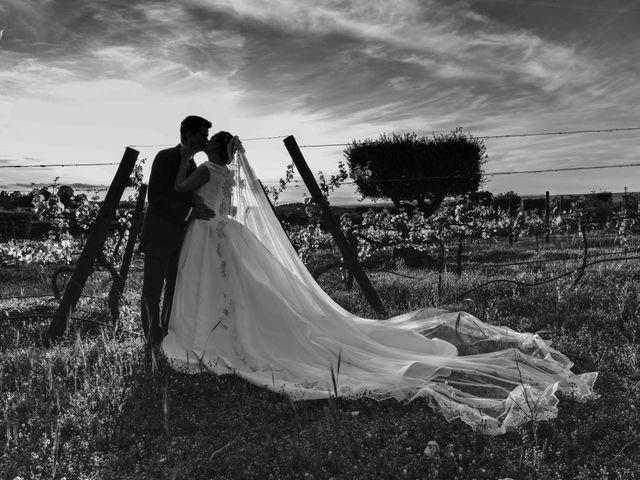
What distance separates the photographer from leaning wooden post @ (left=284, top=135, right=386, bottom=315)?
768 cm

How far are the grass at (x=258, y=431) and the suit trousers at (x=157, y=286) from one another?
286 mm

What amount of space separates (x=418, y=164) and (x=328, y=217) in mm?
16037

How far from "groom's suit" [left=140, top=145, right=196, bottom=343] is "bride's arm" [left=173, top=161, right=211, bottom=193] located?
0.16m

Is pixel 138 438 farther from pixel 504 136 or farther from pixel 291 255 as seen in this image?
pixel 504 136

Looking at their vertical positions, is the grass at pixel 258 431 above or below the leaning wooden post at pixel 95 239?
below

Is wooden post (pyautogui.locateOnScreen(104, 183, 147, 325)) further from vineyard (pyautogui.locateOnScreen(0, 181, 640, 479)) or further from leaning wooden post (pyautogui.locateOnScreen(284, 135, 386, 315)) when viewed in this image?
leaning wooden post (pyautogui.locateOnScreen(284, 135, 386, 315))

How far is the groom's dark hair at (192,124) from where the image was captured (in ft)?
20.5

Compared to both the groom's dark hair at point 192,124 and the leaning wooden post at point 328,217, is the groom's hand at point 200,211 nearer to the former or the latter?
the groom's dark hair at point 192,124

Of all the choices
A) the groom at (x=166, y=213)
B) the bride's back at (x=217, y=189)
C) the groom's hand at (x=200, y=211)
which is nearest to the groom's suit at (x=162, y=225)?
the groom at (x=166, y=213)

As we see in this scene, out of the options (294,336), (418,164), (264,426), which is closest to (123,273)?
(294,336)

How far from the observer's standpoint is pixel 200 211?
6414mm

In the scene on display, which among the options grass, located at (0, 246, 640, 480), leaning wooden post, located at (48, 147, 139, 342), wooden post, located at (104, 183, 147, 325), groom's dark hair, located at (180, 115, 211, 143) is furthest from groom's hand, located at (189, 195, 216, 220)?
wooden post, located at (104, 183, 147, 325)

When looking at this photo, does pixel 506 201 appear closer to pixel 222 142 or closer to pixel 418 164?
pixel 418 164

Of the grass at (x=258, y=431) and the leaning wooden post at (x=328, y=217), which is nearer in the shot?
the grass at (x=258, y=431)
